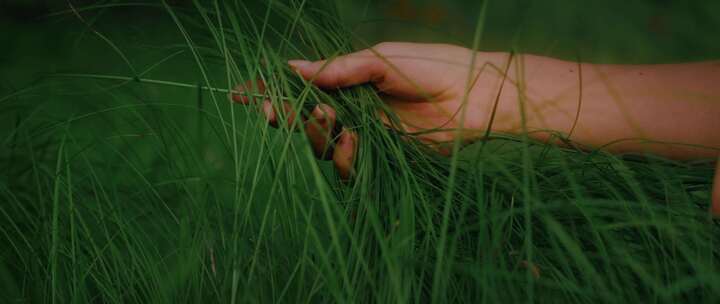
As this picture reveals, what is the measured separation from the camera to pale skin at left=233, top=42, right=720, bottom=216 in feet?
3.16

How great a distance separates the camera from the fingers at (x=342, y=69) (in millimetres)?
878

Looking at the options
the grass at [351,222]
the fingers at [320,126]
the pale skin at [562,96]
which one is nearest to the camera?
the grass at [351,222]

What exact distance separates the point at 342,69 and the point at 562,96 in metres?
0.34

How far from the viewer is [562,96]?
962 mm

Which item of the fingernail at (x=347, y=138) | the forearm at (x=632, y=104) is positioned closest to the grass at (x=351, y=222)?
the fingernail at (x=347, y=138)

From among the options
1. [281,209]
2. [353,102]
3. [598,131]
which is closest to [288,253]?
[281,209]

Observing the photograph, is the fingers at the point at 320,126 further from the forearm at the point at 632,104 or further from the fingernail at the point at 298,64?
the forearm at the point at 632,104

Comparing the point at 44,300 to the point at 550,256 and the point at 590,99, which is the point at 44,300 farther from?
the point at 590,99

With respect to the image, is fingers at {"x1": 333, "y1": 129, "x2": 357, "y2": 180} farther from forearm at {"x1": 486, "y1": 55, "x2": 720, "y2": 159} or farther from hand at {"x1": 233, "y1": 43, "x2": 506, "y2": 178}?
forearm at {"x1": 486, "y1": 55, "x2": 720, "y2": 159}

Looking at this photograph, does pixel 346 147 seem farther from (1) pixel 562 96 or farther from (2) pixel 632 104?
(2) pixel 632 104

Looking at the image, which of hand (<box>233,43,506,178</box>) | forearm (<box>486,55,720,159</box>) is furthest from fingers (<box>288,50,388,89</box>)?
forearm (<box>486,55,720,159</box>)

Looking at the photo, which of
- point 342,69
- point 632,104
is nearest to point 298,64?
point 342,69

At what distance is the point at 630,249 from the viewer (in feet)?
2.30

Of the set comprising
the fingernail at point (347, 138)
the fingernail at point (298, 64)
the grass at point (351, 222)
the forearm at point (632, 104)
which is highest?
the fingernail at point (298, 64)
